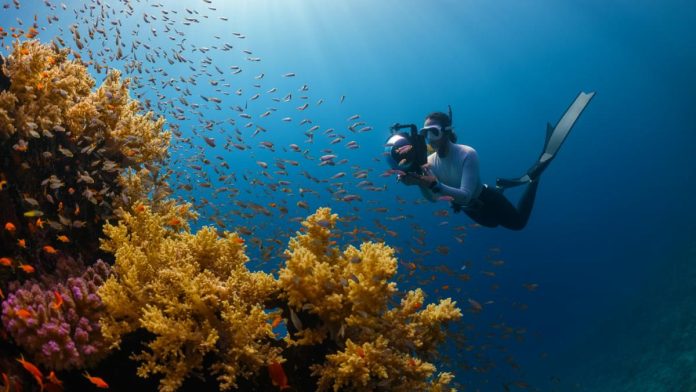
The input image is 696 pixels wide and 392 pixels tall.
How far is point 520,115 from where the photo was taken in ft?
405

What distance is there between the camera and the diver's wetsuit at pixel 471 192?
845cm

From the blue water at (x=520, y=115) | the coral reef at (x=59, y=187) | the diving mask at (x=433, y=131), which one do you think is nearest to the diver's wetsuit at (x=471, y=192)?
the diving mask at (x=433, y=131)

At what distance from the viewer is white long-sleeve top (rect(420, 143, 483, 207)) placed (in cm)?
827

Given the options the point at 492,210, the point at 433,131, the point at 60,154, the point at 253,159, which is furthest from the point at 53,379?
the point at 253,159

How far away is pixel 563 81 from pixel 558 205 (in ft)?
128

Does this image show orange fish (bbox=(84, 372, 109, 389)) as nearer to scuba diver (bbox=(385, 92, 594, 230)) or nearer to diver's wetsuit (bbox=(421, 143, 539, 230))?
scuba diver (bbox=(385, 92, 594, 230))

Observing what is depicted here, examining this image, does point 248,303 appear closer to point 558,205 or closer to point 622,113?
point 558,205

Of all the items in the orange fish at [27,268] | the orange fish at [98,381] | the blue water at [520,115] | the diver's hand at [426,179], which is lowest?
the orange fish at [98,381]

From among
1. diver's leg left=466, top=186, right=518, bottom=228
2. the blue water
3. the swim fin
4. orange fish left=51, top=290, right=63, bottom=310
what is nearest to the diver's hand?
diver's leg left=466, top=186, right=518, bottom=228

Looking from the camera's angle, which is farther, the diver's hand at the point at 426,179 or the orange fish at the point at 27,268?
the diver's hand at the point at 426,179

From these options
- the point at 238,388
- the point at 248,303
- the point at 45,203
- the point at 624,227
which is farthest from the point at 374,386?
the point at 624,227

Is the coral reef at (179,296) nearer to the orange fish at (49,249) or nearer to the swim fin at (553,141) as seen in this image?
the orange fish at (49,249)

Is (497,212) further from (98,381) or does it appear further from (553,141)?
(98,381)

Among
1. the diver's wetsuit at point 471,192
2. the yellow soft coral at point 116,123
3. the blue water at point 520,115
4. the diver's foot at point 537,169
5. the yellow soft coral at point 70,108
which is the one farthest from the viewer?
the blue water at point 520,115
